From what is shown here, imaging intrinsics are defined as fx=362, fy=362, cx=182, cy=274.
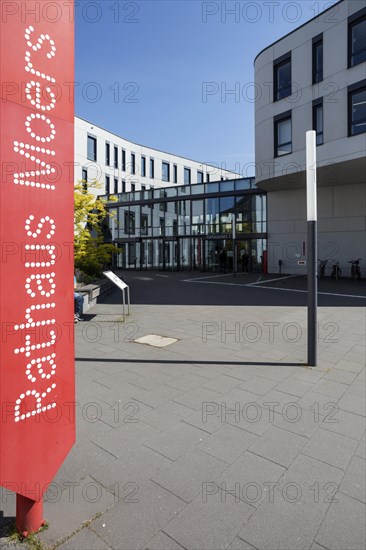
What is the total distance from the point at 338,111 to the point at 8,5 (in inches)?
718

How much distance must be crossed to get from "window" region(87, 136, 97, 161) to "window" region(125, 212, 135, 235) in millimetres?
7373

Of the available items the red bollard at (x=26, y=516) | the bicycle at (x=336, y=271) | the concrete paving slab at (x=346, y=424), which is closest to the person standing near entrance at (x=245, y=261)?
the bicycle at (x=336, y=271)

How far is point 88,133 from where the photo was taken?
109ft

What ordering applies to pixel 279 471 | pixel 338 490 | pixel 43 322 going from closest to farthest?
1. pixel 43 322
2. pixel 338 490
3. pixel 279 471

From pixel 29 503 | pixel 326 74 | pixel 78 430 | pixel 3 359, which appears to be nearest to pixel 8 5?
pixel 3 359

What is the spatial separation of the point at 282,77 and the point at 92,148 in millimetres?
19730

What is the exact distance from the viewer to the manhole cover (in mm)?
6790

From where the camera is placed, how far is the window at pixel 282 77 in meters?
19.9

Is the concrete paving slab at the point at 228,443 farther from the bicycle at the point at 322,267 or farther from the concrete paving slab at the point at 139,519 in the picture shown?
the bicycle at the point at 322,267

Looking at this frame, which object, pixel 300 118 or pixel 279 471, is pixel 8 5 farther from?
pixel 300 118

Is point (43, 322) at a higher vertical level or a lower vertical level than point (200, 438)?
higher

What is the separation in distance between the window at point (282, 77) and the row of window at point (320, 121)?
1357mm

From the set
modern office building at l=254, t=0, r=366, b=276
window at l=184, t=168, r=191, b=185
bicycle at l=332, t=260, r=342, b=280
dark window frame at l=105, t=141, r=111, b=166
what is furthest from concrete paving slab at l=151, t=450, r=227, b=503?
window at l=184, t=168, r=191, b=185

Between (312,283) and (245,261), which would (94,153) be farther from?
(312,283)
